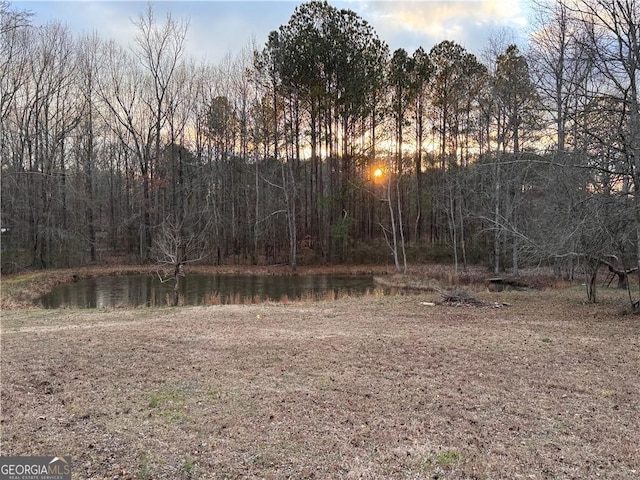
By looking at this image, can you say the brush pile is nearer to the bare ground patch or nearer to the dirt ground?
the dirt ground

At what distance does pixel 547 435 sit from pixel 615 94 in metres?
7.46

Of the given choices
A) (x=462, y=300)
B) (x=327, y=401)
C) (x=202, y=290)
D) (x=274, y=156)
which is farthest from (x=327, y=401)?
(x=274, y=156)

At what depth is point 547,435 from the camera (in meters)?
3.38

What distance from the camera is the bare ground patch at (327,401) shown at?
2965mm

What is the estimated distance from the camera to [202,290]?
57.4ft

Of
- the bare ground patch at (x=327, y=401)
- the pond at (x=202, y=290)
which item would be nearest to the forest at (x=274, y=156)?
the pond at (x=202, y=290)

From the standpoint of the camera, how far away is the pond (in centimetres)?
1446

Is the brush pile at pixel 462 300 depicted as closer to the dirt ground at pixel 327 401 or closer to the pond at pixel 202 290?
the dirt ground at pixel 327 401

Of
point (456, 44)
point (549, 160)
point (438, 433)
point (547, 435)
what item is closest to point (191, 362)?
point (438, 433)

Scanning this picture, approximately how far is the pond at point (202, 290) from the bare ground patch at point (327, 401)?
6947 mm

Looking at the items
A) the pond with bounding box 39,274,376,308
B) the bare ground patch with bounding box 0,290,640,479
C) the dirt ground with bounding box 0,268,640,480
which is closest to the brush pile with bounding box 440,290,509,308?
the dirt ground with bounding box 0,268,640,480

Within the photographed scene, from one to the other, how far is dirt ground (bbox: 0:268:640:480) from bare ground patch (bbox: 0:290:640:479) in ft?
0.06

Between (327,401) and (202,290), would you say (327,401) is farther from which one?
(202,290)

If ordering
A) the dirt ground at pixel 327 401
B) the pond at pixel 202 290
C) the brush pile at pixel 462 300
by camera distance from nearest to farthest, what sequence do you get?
the dirt ground at pixel 327 401
the brush pile at pixel 462 300
the pond at pixel 202 290
